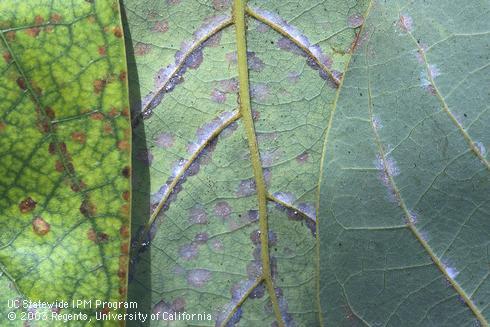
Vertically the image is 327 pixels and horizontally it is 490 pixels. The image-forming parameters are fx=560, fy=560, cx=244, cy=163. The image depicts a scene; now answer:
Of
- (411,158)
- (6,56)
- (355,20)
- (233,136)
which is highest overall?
(355,20)

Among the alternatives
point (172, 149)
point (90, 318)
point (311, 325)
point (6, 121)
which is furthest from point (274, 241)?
point (6, 121)

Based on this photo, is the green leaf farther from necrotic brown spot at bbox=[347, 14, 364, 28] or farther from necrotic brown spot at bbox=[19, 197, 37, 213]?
necrotic brown spot at bbox=[19, 197, 37, 213]

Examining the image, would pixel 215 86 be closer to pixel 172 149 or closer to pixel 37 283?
pixel 172 149

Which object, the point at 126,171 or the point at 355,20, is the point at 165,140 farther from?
the point at 355,20

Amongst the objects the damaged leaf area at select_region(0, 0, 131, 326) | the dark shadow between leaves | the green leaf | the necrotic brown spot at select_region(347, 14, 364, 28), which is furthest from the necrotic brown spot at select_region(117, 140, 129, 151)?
the necrotic brown spot at select_region(347, 14, 364, 28)

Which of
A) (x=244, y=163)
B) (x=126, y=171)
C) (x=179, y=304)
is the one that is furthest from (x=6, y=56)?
(x=179, y=304)
